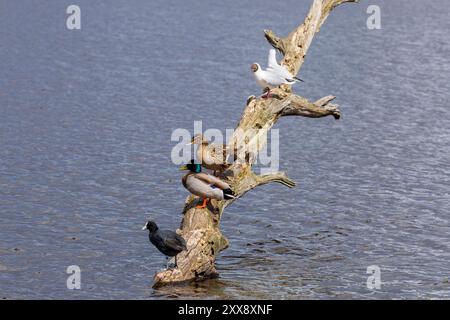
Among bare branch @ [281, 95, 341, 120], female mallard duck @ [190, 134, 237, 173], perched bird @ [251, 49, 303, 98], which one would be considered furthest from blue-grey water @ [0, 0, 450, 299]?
perched bird @ [251, 49, 303, 98]

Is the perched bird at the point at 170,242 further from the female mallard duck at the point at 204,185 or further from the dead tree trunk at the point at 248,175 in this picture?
the female mallard duck at the point at 204,185

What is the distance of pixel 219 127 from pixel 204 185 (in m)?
12.8

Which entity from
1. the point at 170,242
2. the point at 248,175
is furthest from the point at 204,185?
the point at 248,175

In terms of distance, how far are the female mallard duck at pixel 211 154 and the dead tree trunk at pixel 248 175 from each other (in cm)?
58

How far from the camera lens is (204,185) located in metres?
25.5

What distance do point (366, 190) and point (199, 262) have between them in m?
9.84

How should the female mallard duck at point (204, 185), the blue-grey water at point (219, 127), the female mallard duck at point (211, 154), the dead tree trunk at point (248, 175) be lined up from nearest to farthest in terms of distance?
the dead tree trunk at point (248, 175)
the female mallard duck at point (204, 185)
the female mallard duck at point (211, 154)
the blue-grey water at point (219, 127)

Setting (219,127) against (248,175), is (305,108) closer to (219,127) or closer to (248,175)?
(248,175)

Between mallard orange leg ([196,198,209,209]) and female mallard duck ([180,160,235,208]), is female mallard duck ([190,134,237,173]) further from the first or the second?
mallard orange leg ([196,198,209,209])

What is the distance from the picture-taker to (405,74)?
48.8 m

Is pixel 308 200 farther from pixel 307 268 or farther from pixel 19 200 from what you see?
pixel 19 200

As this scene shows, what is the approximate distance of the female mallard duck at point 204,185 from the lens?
83.4 feet

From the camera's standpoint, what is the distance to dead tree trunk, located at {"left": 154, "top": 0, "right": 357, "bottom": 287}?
25031 mm

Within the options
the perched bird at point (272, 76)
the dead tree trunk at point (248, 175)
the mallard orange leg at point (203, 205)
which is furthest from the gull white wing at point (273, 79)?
the mallard orange leg at point (203, 205)
